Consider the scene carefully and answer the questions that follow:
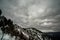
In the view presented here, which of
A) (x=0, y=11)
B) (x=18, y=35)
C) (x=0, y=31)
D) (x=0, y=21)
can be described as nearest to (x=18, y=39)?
(x=18, y=35)

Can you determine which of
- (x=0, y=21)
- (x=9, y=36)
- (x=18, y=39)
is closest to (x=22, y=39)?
(x=18, y=39)

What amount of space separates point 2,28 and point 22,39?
44.7 ft

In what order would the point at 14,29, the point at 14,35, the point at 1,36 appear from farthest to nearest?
1. the point at 14,29
2. the point at 14,35
3. the point at 1,36

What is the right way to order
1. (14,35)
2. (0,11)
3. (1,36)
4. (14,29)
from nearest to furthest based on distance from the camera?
1. (1,36)
2. (14,35)
3. (14,29)
4. (0,11)

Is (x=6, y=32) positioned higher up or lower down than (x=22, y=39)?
higher up

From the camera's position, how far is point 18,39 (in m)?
38.8

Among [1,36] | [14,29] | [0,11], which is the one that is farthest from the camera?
[0,11]

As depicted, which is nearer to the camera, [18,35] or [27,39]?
[18,35]

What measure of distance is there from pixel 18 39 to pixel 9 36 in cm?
560

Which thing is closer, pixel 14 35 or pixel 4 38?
pixel 4 38

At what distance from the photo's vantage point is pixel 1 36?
116 ft

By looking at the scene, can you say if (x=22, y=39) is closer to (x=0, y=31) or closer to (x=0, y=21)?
(x=0, y=31)

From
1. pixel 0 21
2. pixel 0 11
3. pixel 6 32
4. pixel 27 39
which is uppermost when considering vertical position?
pixel 0 11

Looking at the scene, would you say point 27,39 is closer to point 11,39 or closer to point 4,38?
point 11,39
